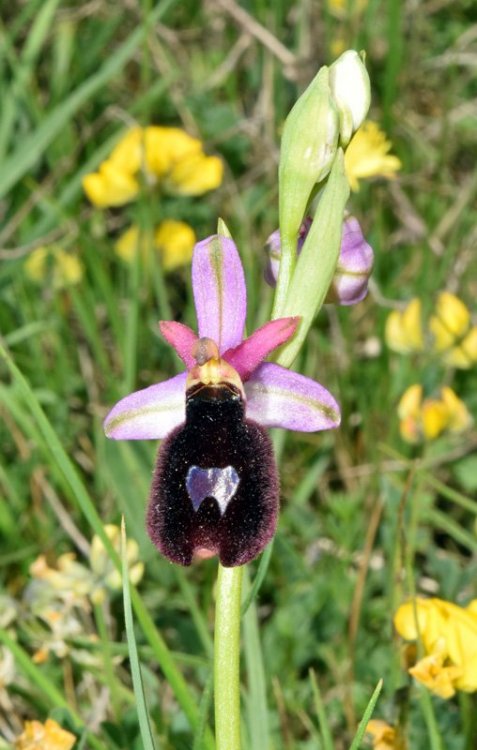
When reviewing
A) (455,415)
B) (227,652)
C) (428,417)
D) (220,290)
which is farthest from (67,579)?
(455,415)

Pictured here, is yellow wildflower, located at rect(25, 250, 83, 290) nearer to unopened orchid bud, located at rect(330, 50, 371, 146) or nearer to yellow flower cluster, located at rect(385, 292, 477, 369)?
yellow flower cluster, located at rect(385, 292, 477, 369)

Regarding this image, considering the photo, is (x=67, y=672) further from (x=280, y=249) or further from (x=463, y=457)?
(x=463, y=457)

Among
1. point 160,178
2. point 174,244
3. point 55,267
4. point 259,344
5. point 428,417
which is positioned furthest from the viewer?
point 160,178

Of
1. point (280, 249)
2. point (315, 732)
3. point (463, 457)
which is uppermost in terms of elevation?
point (280, 249)

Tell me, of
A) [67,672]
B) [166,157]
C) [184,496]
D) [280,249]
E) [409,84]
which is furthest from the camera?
[409,84]

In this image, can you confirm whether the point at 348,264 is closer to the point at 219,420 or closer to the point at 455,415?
the point at 219,420

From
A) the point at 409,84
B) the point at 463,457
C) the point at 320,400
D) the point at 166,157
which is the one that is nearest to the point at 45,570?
the point at 320,400

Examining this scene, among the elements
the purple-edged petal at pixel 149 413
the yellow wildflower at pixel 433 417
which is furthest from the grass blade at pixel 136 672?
the yellow wildflower at pixel 433 417

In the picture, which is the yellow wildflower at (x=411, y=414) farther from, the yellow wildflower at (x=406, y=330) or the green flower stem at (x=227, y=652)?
the green flower stem at (x=227, y=652)
